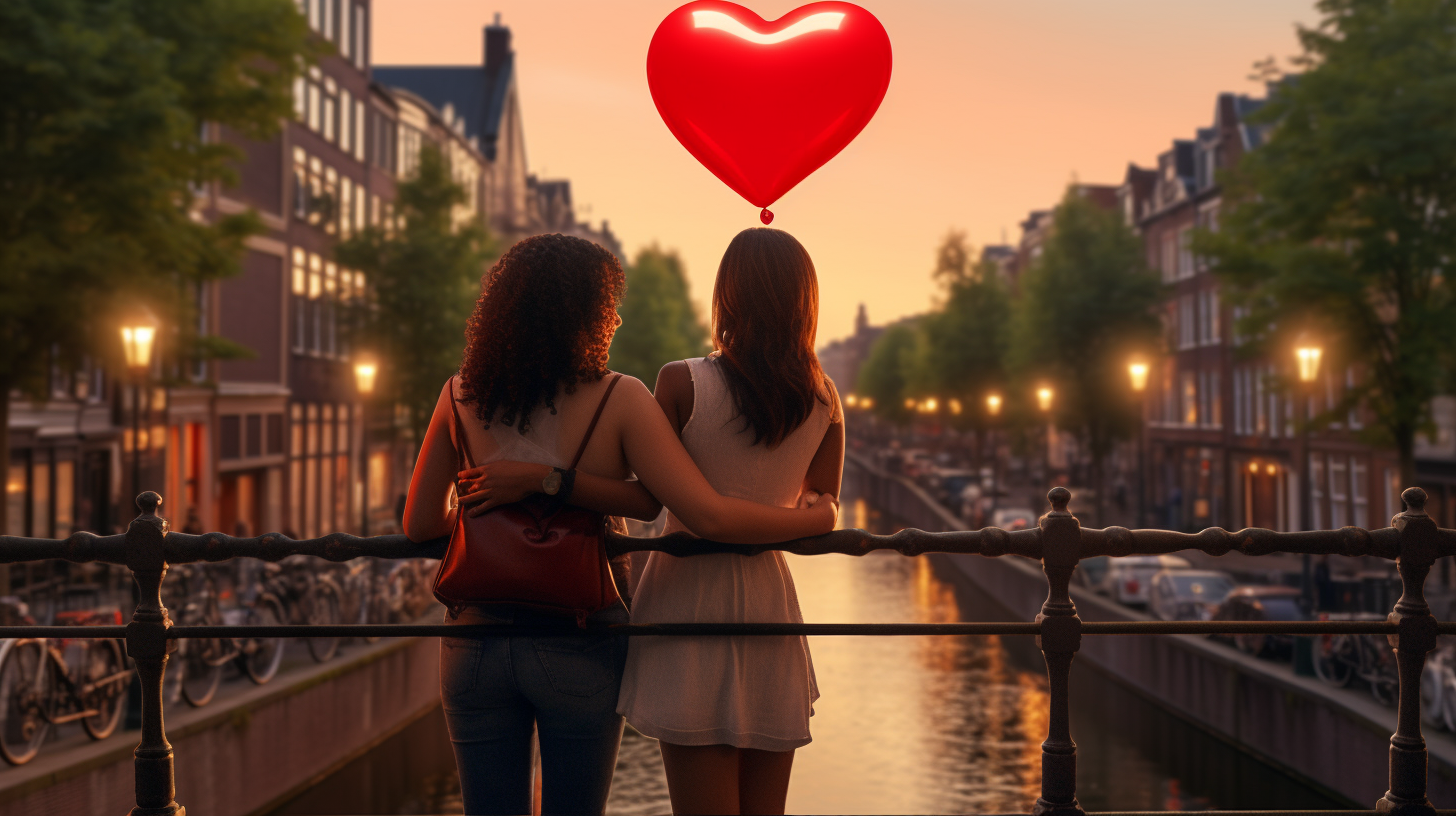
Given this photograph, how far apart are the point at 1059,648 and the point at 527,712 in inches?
47.1

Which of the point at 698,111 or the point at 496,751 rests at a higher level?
the point at 698,111

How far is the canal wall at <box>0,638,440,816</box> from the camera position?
32.4 ft

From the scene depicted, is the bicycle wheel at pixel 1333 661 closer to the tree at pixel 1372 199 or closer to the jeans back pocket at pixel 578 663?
the tree at pixel 1372 199

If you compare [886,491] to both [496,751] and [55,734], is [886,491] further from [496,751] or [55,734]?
[496,751]

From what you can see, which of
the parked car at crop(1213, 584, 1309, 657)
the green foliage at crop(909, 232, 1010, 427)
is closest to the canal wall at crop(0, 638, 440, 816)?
the parked car at crop(1213, 584, 1309, 657)

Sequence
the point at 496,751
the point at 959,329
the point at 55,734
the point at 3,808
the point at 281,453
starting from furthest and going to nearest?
the point at 959,329 < the point at 281,453 < the point at 55,734 < the point at 3,808 < the point at 496,751

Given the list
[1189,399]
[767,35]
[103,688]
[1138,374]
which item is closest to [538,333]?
[767,35]

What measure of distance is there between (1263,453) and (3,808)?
4051cm

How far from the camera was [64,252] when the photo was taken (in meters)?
15.9

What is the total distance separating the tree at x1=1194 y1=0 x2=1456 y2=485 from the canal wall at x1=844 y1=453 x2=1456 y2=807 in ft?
17.2

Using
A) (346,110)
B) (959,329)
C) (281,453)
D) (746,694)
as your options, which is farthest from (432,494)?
(959,329)

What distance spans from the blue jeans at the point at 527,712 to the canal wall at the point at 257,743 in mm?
7309

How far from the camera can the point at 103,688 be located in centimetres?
1108

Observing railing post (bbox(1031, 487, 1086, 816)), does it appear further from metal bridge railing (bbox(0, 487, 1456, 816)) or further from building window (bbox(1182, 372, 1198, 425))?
building window (bbox(1182, 372, 1198, 425))
